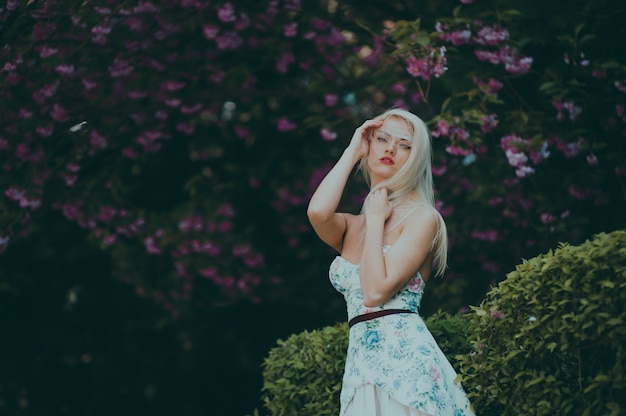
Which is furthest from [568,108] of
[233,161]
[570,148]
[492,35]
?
[233,161]

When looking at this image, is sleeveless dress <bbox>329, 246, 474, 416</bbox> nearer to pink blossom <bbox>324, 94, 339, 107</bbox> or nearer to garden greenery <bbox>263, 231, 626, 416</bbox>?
garden greenery <bbox>263, 231, 626, 416</bbox>

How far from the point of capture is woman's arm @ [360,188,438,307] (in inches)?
137

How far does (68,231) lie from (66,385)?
178 centimetres

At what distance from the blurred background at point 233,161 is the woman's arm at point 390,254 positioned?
1.69 m

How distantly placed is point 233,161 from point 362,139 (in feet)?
16.3

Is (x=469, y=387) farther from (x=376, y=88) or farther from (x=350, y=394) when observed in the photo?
(x=376, y=88)

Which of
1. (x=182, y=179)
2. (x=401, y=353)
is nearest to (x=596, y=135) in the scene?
(x=401, y=353)

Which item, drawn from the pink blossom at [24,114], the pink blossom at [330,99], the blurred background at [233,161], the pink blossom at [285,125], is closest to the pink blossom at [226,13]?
the blurred background at [233,161]

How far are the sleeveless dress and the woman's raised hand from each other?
518 mm

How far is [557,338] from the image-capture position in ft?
10.9

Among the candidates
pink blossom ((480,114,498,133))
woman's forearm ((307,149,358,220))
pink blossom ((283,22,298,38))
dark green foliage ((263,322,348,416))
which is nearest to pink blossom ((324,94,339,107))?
pink blossom ((283,22,298,38))

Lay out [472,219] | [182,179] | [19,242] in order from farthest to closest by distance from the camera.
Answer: [182,179] < [19,242] < [472,219]

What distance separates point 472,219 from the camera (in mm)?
7047

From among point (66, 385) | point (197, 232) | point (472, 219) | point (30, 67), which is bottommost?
point (66, 385)
